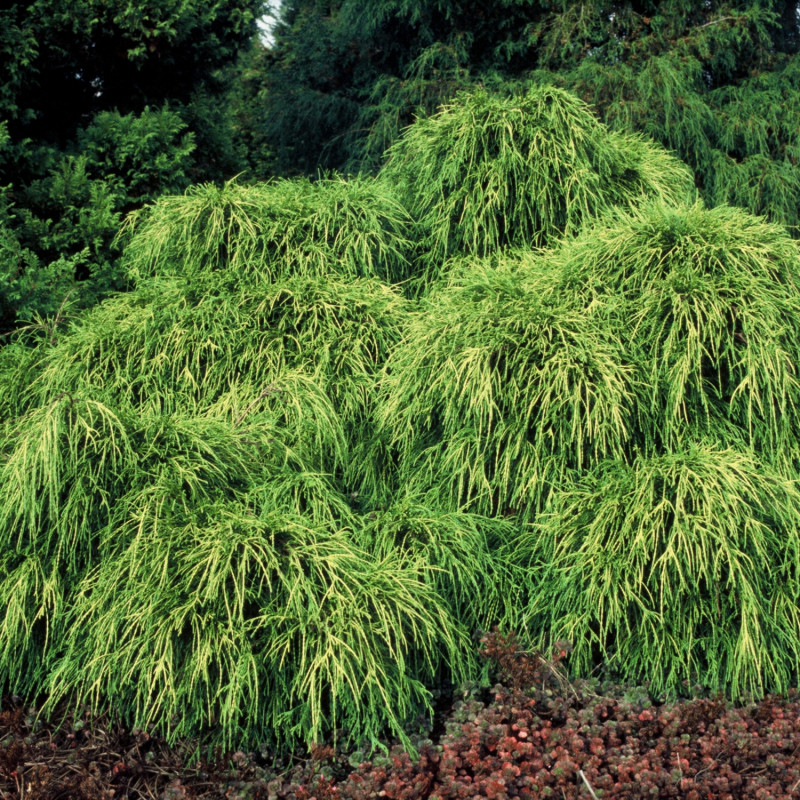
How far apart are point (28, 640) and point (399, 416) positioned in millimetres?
1404

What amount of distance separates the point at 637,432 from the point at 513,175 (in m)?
1.23

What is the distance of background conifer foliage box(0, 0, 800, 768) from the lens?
2576 mm

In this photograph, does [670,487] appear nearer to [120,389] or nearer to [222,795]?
[222,795]

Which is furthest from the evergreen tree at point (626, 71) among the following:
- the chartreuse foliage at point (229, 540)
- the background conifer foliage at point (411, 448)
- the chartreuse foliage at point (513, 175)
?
the chartreuse foliage at point (229, 540)

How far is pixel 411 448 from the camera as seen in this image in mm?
3184

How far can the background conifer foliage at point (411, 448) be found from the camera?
258 cm

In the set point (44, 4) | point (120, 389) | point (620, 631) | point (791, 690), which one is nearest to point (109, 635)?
point (120, 389)

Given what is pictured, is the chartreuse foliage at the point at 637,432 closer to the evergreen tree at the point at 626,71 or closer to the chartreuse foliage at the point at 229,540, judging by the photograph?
the chartreuse foliage at the point at 229,540

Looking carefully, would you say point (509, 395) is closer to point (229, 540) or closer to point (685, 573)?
point (685, 573)

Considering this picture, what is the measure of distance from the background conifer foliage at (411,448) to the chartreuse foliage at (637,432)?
13 mm

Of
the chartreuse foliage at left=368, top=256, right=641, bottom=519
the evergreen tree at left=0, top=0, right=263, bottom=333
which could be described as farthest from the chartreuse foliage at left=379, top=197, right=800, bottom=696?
the evergreen tree at left=0, top=0, right=263, bottom=333

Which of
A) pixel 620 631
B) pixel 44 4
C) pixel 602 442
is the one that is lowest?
pixel 620 631

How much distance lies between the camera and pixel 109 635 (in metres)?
2.53

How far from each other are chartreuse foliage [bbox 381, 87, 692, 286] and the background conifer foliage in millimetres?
15
